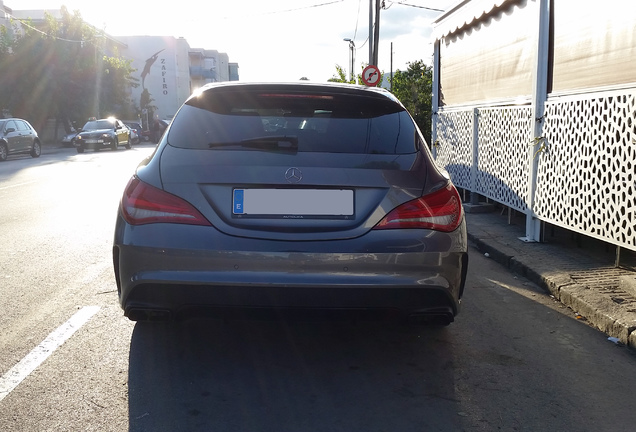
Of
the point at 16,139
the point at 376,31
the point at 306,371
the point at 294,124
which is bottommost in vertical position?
the point at 306,371

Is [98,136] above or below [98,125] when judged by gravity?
below

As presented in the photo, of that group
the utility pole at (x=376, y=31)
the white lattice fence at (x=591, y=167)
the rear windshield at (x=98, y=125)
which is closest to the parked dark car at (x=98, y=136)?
the rear windshield at (x=98, y=125)

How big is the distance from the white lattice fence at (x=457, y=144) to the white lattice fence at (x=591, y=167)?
3.13 metres

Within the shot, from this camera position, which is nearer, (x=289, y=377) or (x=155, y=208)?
(x=155, y=208)

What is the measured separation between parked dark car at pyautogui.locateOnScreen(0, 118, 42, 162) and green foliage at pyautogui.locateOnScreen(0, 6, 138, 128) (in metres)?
15.9

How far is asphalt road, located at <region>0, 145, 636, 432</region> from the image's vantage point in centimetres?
297

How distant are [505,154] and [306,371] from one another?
5.49 metres

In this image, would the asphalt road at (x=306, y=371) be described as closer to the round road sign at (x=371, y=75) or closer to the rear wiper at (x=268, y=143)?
the rear wiper at (x=268, y=143)

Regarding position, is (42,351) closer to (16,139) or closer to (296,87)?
(296,87)

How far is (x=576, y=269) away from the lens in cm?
566

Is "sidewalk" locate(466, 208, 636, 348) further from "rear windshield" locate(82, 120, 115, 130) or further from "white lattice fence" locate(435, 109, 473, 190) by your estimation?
"rear windshield" locate(82, 120, 115, 130)

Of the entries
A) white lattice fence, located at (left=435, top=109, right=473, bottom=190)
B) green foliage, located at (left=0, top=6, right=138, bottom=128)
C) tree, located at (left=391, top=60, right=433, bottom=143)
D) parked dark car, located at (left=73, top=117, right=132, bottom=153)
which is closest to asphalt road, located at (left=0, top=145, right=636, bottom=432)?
white lattice fence, located at (left=435, top=109, right=473, bottom=190)

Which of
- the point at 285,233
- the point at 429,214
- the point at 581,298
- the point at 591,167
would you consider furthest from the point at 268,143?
the point at 591,167

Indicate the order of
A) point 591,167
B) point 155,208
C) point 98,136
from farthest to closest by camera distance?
1. point 98,136
2. point 591,167
3. point 155,208
